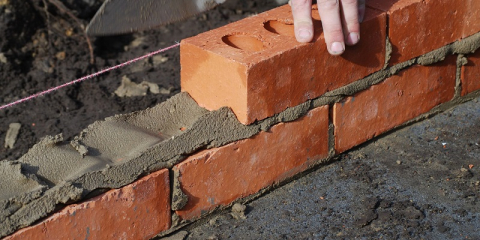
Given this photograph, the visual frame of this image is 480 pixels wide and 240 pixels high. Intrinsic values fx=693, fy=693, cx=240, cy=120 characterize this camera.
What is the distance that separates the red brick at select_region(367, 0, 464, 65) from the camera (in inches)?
131

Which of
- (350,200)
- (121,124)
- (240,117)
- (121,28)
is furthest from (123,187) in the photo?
(350,200)

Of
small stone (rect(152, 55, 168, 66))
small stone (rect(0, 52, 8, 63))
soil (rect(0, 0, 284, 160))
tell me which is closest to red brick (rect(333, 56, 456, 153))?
soil (rect(0, 0, 284, 160))

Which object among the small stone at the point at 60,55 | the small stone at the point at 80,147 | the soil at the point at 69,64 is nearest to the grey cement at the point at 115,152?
the small stone at the point at 80,147

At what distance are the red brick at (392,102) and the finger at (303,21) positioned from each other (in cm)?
45

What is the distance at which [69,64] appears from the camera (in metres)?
4.66

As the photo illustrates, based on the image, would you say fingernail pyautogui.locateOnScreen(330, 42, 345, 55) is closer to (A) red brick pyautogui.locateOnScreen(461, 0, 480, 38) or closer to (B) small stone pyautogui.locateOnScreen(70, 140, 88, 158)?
(A) red brick pyautogui.locateOnScreen(461, 0, 480, 38)

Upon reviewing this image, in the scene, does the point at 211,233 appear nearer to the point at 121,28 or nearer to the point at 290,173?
the point at 290,173

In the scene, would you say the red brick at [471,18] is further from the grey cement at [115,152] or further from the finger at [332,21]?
the finger at [332,21]

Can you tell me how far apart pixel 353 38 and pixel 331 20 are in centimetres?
15

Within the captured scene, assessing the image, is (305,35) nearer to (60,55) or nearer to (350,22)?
(350,22)

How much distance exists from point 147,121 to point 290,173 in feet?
2.34

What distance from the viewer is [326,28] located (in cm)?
301

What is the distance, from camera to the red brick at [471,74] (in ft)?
12.4

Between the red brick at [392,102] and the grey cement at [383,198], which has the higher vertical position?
the red brick at [392,102]
